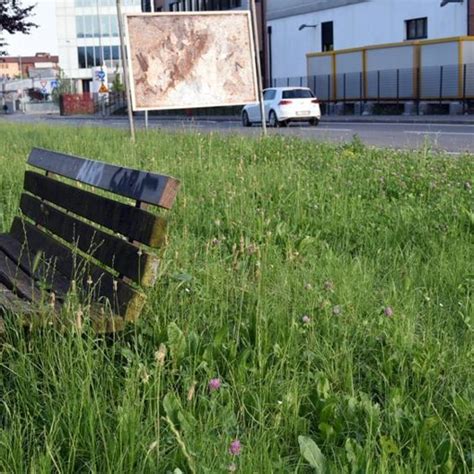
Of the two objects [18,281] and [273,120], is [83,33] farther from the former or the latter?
[18,281]

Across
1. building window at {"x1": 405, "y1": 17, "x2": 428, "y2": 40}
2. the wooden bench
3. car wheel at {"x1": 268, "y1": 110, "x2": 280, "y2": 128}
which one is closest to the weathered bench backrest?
the wooden bench

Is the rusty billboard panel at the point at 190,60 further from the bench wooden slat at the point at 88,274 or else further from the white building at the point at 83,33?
the white building at the point at 83,33

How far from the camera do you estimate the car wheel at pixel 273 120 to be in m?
32.9

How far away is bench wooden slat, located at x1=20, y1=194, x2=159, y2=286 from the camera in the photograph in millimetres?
3580

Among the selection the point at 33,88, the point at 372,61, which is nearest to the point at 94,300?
the point at 372,61

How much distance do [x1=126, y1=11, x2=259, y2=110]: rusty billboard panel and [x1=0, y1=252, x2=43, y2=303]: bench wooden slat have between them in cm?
967

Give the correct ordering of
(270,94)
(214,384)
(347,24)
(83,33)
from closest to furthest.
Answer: (214,384)
(270,94)
(347,24)
(83,33)

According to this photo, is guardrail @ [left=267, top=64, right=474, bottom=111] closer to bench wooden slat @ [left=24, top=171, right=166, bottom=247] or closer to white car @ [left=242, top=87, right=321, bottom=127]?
white car @ [left=242, top=87, right=321, bottom=127]

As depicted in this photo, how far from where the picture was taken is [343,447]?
9.57 ft

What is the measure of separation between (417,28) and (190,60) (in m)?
29.0

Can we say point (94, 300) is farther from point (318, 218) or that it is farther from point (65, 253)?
point (318, 218)

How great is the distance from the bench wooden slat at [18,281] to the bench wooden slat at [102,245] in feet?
0.97

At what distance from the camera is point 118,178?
4.20m

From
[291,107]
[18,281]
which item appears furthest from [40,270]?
[291,107]
